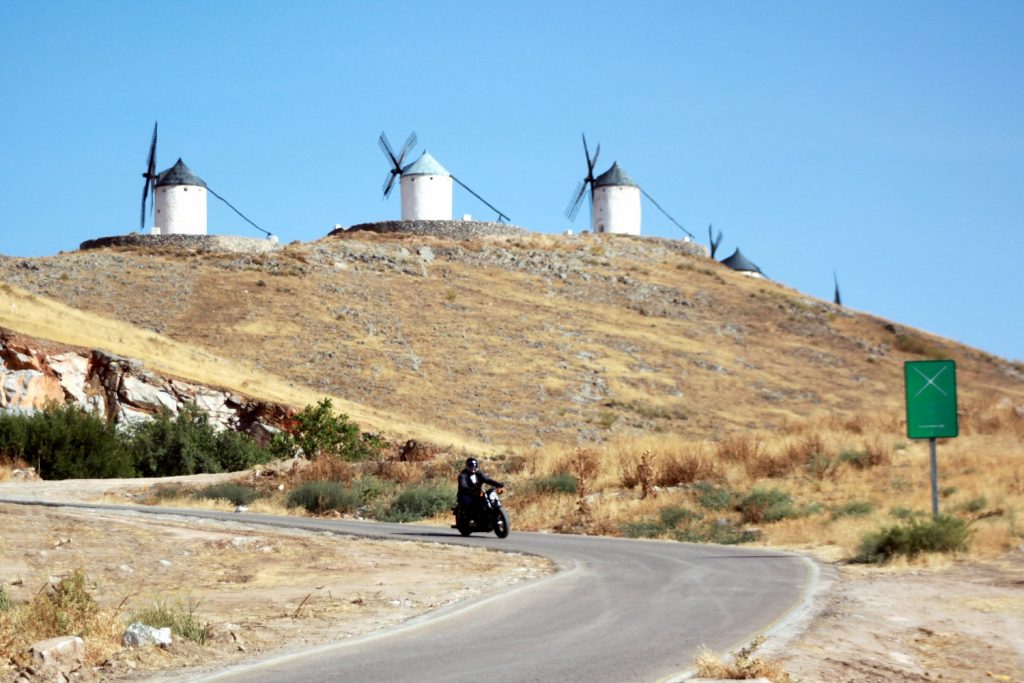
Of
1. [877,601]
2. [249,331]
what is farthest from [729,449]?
[249,331]

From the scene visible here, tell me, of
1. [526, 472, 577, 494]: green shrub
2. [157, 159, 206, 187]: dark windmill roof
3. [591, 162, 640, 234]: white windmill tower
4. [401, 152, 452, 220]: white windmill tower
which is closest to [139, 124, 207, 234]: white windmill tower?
[157, 159, 206, 187]: dark windmill roof

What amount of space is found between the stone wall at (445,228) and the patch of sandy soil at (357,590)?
71.2 metres

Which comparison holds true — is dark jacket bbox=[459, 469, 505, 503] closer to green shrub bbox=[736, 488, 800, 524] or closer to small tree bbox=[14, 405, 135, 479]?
green shrub bbox=[736, 488, 800, 524]

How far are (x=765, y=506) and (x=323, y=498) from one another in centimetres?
988

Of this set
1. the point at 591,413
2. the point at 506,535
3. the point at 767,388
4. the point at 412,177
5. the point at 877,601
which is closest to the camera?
the point at 877,601

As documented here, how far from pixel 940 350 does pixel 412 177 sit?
1580 inches

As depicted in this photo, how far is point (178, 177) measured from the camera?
9188 centimetres

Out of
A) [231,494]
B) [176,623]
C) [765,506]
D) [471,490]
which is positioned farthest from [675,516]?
[176,623]

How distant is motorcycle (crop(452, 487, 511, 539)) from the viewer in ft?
72.1

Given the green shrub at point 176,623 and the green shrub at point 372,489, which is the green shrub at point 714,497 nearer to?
the green shrub at point 372,489

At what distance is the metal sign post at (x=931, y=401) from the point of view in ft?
66.8

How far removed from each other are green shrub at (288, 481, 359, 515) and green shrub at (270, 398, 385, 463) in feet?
30.8

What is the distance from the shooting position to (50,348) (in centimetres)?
4584

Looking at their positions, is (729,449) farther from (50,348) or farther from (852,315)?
(852,315)
